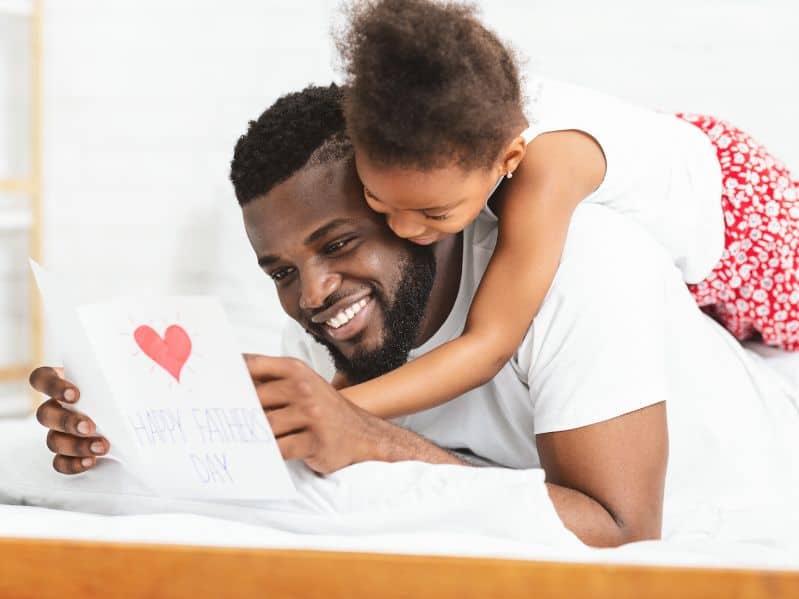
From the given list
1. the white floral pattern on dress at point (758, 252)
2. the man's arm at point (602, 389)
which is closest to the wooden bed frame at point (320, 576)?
the man's arm at point (602, 389)

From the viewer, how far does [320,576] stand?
697 millimetres

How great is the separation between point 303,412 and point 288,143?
0.44m

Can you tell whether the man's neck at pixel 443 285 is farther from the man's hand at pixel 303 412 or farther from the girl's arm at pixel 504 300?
the man's hand at pixel 303 412

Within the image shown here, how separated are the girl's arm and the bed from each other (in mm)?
163

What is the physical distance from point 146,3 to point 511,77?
1.73 m

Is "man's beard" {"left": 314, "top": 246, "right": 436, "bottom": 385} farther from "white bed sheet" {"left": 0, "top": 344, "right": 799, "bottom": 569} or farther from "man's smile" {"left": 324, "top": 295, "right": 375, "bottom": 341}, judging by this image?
"white bed sheet" {"left": 0, "top": 344, "right": 799, "bottom": 569}

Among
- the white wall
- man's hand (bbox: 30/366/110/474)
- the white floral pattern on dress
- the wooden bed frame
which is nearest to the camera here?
the wooden bed frame

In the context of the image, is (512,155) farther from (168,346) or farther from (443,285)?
(168,346)

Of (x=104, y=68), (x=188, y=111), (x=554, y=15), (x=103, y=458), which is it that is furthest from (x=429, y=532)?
(x=104, y=68)

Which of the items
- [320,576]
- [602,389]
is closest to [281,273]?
[602,389]

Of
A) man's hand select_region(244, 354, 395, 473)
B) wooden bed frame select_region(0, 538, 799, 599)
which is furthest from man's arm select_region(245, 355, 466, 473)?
wooden bed frame select_region(0, 538, 799, 599)

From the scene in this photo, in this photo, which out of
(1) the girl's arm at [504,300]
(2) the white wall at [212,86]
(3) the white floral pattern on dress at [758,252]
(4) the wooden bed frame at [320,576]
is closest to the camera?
(4) the wooden bed frame at [320,576]

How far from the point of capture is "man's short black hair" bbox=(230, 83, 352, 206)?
1247 millimetres

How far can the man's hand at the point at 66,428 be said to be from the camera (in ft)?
3.34
